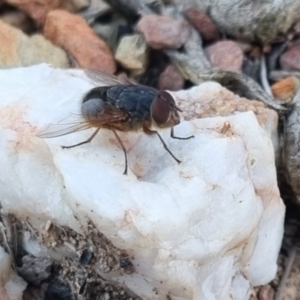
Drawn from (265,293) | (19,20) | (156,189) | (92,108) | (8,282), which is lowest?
(265,293)

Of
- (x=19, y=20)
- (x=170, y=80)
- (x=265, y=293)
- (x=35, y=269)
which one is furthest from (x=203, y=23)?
(x=35, y=269)

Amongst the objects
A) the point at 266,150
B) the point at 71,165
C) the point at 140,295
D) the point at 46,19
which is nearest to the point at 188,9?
the point at 46,19

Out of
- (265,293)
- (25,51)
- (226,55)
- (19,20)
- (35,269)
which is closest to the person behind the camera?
(35,269)

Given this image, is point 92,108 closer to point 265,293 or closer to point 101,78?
point 101,78

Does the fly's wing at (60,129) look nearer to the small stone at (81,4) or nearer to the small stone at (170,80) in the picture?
the small stone at (170,80)

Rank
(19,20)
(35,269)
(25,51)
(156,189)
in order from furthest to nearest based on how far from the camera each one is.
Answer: (19,20) → (25,51) → (35,269) → (156,189)

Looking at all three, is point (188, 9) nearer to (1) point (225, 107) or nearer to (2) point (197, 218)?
(1) point (225, 107)
